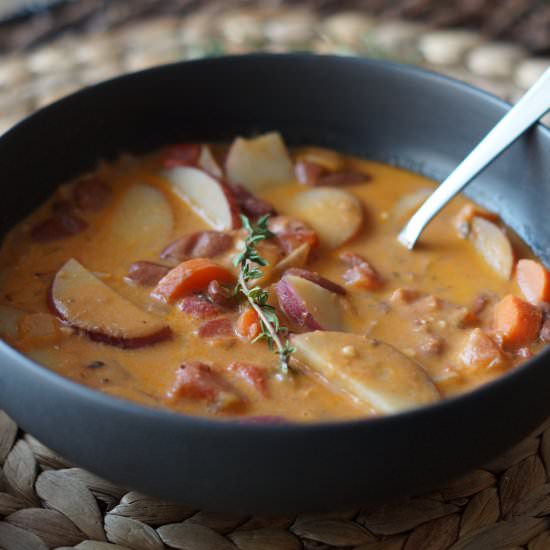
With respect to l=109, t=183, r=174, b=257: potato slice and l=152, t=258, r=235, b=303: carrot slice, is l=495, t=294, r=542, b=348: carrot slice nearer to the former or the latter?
l=152, t=258, r=235, b=303: carrot slice

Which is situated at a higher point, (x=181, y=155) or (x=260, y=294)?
(x=181, y=155)

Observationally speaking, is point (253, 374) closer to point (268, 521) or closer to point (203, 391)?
point (203, 391)

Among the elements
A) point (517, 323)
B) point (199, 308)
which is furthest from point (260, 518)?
point (517, 323)

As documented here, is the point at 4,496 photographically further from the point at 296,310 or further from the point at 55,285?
the point at 296,310

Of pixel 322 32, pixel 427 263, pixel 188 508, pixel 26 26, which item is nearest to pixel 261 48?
pixel 322 32

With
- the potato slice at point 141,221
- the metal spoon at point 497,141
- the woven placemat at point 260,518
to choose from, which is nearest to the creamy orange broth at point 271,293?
the potato slice at point 141,221

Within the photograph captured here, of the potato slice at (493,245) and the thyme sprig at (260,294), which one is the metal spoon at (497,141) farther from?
the thyme sprig at (260,294)
